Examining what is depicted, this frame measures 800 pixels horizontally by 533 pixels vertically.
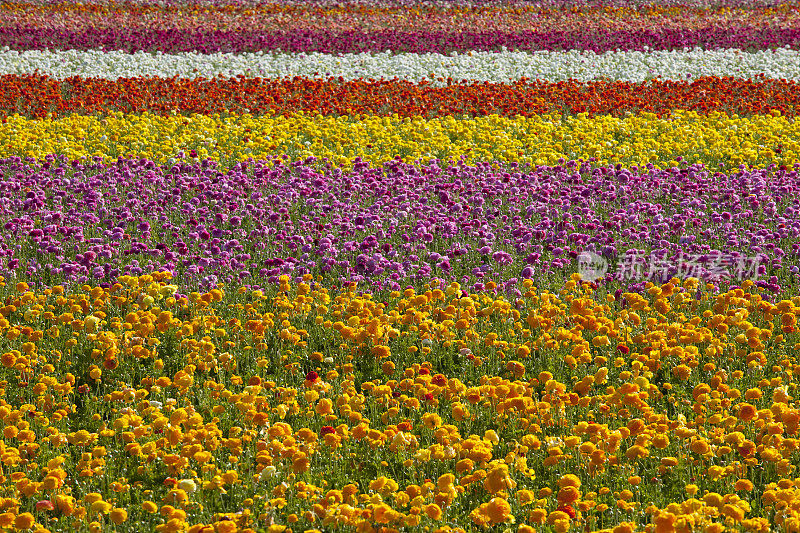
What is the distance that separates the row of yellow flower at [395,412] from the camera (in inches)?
167

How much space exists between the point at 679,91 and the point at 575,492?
13180 mm

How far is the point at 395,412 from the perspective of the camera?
16.1 feet

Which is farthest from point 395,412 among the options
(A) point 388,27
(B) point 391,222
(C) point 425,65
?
(A) point 388,27

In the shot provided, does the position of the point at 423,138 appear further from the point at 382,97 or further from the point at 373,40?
the point at 373,40

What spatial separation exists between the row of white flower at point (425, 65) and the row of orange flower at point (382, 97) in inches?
42.7

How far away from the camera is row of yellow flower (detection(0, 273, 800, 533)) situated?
13.9ft

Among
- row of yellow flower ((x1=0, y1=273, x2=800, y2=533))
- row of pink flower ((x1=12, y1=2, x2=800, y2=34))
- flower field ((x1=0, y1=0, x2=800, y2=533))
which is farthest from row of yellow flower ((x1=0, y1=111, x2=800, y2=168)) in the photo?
row of pink flower ((x1=12, y1=2, x2=800, y2=34))

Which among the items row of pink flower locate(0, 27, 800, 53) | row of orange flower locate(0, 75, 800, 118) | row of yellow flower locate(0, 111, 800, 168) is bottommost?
row of yellow flower locate(0, 111, 800, 168)

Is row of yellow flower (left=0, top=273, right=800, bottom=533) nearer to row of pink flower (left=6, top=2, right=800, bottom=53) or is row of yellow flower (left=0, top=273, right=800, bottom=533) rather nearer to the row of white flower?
the row of white flower

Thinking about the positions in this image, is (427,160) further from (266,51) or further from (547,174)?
(266,51)

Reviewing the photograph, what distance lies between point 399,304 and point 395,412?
2.06 metres

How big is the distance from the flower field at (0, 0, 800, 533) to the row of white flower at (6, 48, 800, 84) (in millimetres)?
661

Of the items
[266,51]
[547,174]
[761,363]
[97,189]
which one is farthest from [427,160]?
[266,51]

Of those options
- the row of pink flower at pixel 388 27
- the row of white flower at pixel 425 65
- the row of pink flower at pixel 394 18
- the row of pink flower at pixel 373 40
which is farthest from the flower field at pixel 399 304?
the row of pink flower at pixel 394 18
